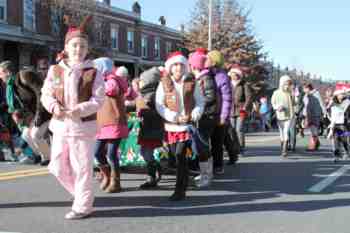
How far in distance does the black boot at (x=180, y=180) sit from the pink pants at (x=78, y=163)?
4.45 feet

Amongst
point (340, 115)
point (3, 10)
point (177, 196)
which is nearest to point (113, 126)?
point (177, 196)

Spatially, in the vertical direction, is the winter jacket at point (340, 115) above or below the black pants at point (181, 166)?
above

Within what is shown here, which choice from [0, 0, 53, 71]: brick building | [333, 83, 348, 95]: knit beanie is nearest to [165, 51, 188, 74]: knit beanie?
[333, 83, 348, 95]: knit beanie

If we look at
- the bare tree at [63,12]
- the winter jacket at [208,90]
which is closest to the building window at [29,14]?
the bare tree at [63,12]

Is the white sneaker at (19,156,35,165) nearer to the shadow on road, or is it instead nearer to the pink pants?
the shadow on road

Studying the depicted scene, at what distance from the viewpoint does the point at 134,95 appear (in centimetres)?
900

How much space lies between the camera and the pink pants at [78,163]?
5527 millimetres

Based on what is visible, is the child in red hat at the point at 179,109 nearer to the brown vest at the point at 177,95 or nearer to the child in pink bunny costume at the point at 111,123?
the brown vest at the point at 177,95

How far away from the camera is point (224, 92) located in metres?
8.74

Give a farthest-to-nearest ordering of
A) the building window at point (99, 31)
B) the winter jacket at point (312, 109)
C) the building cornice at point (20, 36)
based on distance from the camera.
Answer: the building window at point (99, 31), the building cornice at point (20, 36), the winter jacket at point (312, 109)

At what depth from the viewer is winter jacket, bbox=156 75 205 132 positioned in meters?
6.67

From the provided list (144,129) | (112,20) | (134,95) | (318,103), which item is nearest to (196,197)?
(144,129)

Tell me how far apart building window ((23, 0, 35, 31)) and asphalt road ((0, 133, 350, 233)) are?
65.7ft

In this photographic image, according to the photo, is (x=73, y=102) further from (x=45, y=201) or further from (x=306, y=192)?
(x=306, y=192)
